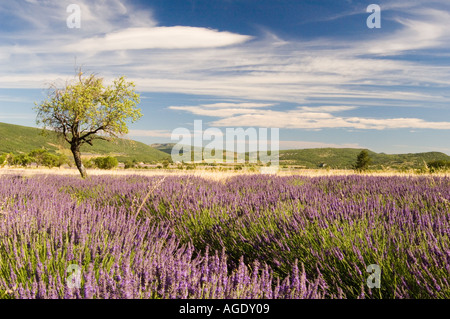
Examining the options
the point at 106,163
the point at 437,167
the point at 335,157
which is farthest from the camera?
the point at 335,157

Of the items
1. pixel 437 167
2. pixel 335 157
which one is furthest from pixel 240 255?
pixel 335 157

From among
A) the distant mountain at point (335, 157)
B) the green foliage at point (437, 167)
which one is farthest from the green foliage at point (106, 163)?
the distant mountain at point (335, 157)

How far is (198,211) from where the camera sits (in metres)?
4.33

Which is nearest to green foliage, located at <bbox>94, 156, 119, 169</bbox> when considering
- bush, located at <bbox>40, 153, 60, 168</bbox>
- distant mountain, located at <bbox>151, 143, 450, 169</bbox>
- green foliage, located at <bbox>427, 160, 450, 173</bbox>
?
bush, located at <bbox>40, 153, 60, 168</bbox>

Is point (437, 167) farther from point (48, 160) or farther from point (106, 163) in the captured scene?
point (48, 160)

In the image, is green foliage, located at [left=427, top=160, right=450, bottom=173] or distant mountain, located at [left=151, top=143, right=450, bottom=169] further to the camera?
distant mountain, located at [left=151, top=143, right=450, bottom=169]

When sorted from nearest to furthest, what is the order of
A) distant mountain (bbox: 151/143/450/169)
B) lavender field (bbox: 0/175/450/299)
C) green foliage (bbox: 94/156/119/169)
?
1. lavender field (bbox: 0/175/450/299)
2. green foliage (bbox: 94/156/119/169)
3. distant mountain (bbox: 151/143/450/169)

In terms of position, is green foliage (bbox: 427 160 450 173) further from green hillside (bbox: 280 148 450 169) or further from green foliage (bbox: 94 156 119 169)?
green hillside (bbox: 280 148 450 169)

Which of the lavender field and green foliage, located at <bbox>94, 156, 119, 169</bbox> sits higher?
the lavender field

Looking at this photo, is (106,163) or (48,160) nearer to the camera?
(106,163)

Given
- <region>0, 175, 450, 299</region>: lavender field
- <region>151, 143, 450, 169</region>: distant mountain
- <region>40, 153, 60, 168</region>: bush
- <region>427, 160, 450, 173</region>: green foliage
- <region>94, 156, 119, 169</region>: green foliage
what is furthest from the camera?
<region>151, 143, 450, 169</region>: distant mountain
